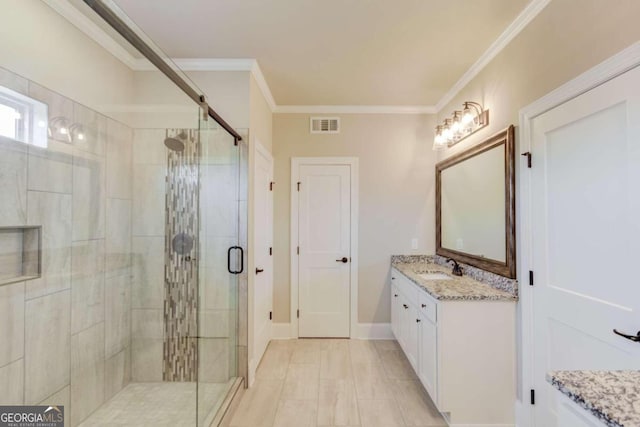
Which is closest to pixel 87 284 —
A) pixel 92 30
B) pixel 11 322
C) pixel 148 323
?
pixel 11 322

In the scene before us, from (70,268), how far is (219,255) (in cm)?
97

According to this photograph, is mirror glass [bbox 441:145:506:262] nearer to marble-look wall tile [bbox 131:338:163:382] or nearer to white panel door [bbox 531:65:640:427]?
white panel door [bbox 531:65:640:427]

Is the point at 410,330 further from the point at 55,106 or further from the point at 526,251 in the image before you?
the point at 55,106

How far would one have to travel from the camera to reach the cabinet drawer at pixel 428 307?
6.78ft

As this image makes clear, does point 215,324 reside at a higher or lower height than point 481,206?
lower

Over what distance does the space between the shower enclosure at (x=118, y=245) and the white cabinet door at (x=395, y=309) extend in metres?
1.59

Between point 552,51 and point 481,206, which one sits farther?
point 481,206

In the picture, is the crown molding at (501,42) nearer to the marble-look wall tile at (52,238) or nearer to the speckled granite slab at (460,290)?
the speckled granite slab at (460,290)

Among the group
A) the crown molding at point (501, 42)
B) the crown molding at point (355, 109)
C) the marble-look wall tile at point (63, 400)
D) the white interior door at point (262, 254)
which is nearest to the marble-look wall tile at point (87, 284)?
the marble-look wall tile at point (63, 400)

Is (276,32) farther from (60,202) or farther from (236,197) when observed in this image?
(60,202)

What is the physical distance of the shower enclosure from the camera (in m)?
1.61

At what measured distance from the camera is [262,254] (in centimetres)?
304

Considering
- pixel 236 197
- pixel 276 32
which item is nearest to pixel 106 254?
pixel 236 197

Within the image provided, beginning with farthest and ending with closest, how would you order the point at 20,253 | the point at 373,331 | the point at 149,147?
the point at 373,331 → the point at 149,147 → the point at 20,253
